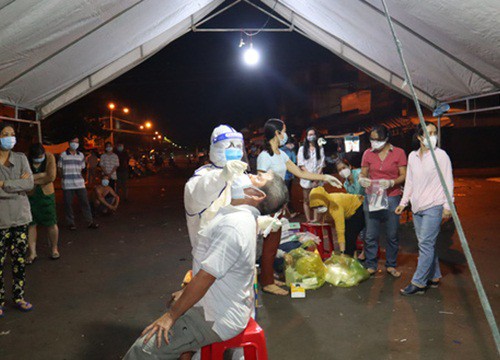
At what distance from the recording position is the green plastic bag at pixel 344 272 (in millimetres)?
4754

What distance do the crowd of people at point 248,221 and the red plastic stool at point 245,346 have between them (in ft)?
0.31

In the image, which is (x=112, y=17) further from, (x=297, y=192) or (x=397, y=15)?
(x=297, y=192)

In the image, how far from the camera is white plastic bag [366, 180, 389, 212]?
4773 millimetres

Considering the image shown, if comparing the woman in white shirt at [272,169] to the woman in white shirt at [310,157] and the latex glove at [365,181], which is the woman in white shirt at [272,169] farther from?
the woman in white shirt at [310,157]

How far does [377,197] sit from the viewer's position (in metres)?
4.80

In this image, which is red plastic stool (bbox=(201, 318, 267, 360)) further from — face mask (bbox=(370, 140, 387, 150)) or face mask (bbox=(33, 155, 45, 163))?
face mask (bbox=(33, 155, 45, 163))

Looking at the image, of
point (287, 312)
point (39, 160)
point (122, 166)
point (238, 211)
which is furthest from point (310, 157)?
point (122, 166)

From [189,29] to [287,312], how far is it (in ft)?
20.5

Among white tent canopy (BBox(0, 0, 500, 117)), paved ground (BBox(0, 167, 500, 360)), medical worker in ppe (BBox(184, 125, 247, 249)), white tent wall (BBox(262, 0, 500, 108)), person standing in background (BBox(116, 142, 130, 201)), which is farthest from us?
person standing in background (BBox(116, 142, 130, 201))

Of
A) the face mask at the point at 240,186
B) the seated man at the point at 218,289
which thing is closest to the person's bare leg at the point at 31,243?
the seated man at the point at 218,289

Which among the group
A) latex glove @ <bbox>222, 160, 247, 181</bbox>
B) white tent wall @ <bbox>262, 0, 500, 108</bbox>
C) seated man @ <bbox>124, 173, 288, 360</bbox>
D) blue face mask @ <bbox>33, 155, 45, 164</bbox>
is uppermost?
white tent wall @ <bbox>262, 0, 500, 108</bbox>

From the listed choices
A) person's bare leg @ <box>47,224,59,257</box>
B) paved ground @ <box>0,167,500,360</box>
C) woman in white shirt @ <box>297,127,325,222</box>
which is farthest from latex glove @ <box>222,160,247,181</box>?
woman in white shirt @ <box>297,127,325,222</box>

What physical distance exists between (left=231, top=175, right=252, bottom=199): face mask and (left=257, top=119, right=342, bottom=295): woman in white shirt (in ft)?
7.82

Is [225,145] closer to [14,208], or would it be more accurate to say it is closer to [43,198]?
[14,208]
